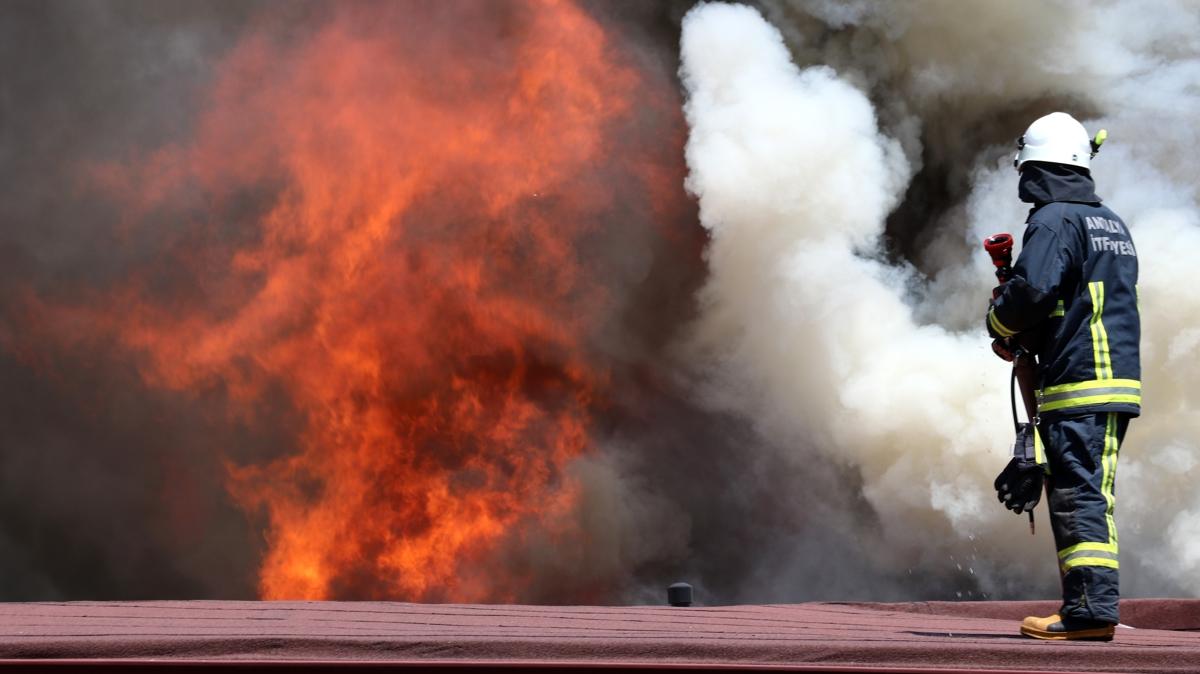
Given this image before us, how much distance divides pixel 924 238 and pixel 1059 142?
6.36 meters

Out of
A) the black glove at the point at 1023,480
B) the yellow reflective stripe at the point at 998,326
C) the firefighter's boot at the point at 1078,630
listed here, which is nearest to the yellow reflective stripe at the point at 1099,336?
the yellow reflective stripe at the point at 998,326

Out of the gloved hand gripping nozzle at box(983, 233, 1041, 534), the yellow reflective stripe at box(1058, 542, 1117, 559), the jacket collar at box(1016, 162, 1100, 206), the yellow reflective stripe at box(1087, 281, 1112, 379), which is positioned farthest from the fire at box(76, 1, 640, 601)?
the yellow reflective stripe at box(1058, 542, 1117, 559)

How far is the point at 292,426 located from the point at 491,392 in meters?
1.69

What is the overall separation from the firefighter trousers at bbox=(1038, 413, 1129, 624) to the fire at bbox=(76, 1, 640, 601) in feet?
22.3

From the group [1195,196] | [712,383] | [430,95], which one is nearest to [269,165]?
[430,95]

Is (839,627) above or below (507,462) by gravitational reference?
below

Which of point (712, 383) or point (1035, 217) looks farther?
point (712, 383)

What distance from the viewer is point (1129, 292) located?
4.28m

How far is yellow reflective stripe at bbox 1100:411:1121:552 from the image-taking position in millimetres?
4078

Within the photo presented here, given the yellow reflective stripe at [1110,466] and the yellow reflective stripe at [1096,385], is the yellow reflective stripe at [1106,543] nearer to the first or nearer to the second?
the yellow reflective stripe at [1110,466]

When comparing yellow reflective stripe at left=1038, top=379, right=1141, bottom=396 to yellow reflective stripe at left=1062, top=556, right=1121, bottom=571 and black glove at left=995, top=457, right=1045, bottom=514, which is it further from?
yellow reflective stripe at left=1062, top=556, right=1121, bottom=571

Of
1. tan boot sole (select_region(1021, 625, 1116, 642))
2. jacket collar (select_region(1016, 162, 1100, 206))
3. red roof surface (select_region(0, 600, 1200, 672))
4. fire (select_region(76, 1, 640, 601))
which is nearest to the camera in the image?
red roof surface (select_region(0, 600, 1200, 672))

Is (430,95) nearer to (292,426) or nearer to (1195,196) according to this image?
(292,426)

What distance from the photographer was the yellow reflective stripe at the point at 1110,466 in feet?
13.4
